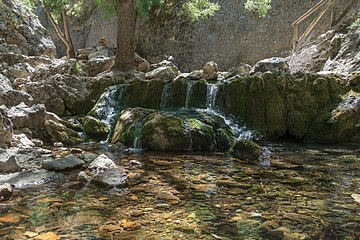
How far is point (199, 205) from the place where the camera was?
116 inches

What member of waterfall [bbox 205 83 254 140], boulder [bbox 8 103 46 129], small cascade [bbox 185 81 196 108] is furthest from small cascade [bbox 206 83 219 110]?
boulder [bbox 8 103 46 129]

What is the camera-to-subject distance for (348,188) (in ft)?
11.2

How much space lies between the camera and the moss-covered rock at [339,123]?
22.1 ft

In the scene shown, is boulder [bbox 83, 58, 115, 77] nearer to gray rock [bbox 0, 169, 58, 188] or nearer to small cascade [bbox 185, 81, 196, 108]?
small cascade [bbox 185, 81, 196, 108]

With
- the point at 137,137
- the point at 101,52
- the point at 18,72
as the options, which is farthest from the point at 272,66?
the point at 101,52

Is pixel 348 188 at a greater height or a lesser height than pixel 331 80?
lesser

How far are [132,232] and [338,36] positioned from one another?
9652 millimetres

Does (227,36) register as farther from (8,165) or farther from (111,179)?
(8,165)

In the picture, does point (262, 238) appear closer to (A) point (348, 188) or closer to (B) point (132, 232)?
(B) point (132, 232)

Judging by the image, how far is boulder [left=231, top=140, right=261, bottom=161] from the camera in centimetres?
512

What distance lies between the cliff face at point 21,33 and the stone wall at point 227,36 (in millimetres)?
3411

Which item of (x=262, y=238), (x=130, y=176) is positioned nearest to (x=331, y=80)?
(x=130, y=176)

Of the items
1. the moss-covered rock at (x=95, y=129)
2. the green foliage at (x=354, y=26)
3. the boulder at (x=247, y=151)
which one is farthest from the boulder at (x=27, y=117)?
the green foliage at (x=354, y=26)

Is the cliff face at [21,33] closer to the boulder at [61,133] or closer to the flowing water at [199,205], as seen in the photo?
the boulder at [61,133]
